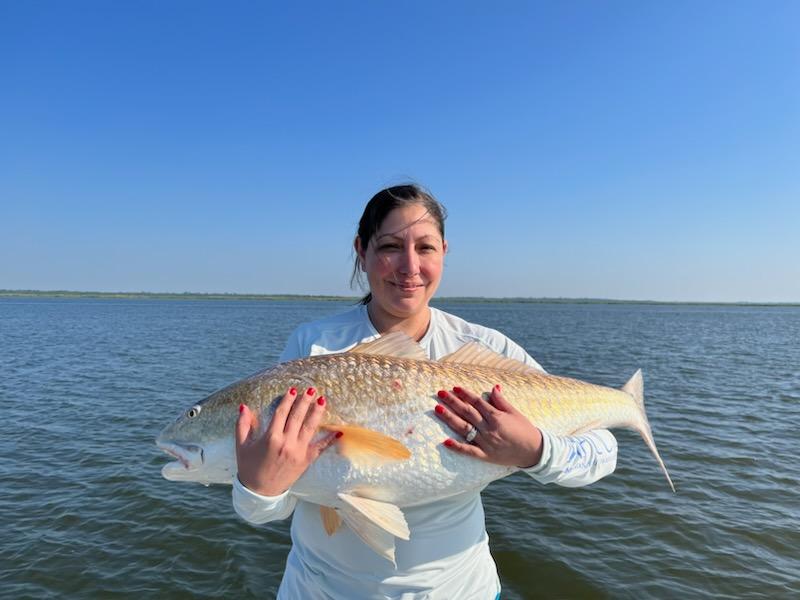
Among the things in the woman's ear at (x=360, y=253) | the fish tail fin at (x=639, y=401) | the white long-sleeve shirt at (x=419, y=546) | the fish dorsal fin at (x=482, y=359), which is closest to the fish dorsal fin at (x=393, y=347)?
the fish dorsal fin at (x=482, y=359)

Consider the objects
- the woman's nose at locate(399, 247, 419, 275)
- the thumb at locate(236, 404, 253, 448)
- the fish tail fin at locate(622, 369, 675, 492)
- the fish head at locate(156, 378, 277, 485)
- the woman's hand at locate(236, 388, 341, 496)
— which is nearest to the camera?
the woman's hand at locate(236, 388, 341, 496)

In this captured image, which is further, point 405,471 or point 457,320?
point 457,320

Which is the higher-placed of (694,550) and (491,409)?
(491,409)

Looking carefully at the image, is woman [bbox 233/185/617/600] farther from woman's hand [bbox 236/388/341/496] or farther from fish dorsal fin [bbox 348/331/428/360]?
fish dorsal fin [bbox 348/331/428/360]

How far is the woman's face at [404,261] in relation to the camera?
10.3 feet

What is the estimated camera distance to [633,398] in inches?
164

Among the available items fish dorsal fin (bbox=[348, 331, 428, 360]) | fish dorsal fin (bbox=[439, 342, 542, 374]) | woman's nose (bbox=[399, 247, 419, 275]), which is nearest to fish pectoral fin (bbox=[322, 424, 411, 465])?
fish dorsal fin (bbox=[348, 331, 428, 360])

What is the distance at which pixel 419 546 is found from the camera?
276 centimetres

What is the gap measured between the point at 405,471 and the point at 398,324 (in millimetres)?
1024

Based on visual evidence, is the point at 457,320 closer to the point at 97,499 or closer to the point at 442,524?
the point at 442,524

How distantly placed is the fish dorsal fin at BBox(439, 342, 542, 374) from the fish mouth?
5.31 ft

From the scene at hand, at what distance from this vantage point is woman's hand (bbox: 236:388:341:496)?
2.46 metres

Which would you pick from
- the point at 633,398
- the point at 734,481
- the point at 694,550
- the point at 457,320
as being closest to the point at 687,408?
the point at 734,481

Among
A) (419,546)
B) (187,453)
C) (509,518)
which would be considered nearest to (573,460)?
(419,546)
